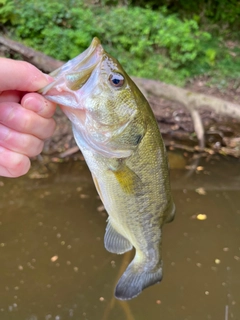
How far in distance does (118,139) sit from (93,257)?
2079 millimetres

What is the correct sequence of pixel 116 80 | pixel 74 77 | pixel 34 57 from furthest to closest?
pixel 34 57 < pixel 116 80 < pixel 74 77

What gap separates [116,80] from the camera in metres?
1.41

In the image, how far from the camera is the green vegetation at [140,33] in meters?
6.55

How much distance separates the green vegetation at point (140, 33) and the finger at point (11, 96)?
17.1ft

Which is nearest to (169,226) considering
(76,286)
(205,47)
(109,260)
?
(109,260)

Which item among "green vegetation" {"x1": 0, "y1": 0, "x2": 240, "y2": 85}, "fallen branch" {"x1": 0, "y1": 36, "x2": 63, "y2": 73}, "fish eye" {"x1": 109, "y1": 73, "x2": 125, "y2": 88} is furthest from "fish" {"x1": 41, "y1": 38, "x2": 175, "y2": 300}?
"green vegetation" {"x1": 0, "y1": 0, "x2": 240, "y2": 85}

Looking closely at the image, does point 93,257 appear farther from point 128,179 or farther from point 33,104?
point 33,104

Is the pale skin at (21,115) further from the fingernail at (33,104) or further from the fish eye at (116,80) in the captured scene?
the fish eye at (116,80)

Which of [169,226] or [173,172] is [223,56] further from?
[169,226]

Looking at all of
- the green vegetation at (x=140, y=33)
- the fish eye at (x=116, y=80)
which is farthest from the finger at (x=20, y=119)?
the green vegetation at (x=140, y=33)

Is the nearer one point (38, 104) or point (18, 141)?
point (38, 104)

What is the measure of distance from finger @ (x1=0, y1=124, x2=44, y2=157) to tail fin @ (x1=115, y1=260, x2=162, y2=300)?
79 cm

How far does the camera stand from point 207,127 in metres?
6.16

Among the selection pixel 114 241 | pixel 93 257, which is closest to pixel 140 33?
pixel 93 257
